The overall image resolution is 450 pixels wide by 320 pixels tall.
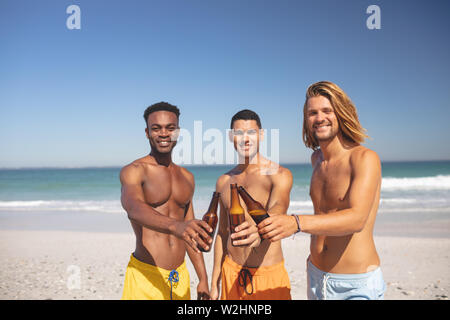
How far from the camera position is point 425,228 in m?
10.9

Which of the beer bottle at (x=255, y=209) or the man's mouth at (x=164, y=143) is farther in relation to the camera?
the man's mouth at (x=164, y=143)

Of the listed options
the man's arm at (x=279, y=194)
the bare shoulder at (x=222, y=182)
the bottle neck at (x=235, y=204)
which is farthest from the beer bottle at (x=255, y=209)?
the bare shoulder at (x=222, y=182)

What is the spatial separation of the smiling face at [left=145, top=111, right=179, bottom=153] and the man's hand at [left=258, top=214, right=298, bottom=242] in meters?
1.84

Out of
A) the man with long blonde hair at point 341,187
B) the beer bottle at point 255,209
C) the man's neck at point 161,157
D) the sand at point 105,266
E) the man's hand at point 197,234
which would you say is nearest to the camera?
the man's hand at point 197,234

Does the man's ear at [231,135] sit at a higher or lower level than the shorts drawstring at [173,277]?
higher

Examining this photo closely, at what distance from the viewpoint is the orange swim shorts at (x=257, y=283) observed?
118 inches

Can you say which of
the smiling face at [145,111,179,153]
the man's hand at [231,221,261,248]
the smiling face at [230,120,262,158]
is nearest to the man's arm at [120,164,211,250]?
the man's hand at [231,221,261,248]

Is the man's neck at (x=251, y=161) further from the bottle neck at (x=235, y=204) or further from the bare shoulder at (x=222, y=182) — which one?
the bottle neck at (x=235, y=204)

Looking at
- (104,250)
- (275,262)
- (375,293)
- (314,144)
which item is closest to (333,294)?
(375,293)

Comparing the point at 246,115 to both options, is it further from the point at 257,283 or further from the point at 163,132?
the point at 257,283

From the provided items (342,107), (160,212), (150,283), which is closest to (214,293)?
(150,283)

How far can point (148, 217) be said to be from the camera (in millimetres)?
2396

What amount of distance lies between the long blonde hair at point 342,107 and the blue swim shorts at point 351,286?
123 cm
